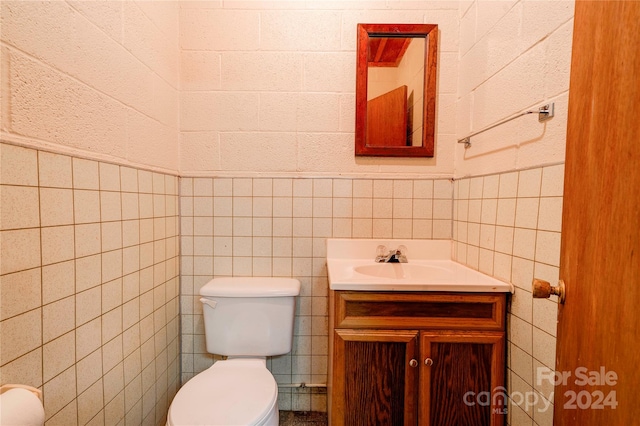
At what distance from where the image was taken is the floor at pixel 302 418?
5.09ft

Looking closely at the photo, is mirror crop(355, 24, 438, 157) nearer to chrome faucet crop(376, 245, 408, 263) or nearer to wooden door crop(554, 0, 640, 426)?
chrome faucet crop(376, 245, 408, 263)

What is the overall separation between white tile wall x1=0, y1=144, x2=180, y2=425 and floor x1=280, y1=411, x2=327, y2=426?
2.05 ft

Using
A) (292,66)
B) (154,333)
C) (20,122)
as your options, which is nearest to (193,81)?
(292,66)

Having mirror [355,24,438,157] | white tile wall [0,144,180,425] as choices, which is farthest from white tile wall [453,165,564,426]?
white tile wall [0,144,180,425]

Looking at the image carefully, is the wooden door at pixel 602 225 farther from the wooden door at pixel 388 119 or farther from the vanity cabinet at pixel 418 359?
the wooden door at pixel 388 119

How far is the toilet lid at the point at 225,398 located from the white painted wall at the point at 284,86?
0.98m

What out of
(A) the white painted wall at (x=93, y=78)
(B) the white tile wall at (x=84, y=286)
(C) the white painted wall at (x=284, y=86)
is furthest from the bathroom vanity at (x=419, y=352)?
(A) the white painted wall at (x=93, y=78)

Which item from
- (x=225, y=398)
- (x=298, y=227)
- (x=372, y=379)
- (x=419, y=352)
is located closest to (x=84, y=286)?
(x=225, y=398)

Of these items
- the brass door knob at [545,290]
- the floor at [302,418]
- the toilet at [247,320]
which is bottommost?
the floor at [302,418]

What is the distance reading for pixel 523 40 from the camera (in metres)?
1.05

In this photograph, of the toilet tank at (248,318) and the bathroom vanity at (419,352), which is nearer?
the bathroom vanity at (419,352)

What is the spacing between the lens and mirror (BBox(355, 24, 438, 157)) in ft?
5.02

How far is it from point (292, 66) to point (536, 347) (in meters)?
1.63

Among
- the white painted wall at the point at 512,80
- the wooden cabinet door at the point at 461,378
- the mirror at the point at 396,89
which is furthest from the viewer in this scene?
the mirror at the point at 396,89
